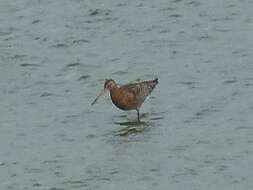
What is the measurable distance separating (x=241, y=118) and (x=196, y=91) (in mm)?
1633

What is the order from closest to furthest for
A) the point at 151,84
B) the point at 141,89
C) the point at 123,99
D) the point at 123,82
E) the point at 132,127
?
the point at 132,127 < the point at 123,99 < the point at 141,89 < the point at 151,84 < the point at 123,82

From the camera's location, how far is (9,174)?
1700 centimetres

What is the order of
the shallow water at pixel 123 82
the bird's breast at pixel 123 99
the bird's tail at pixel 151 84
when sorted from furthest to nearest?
the bird's tail at pixel 151 84, the bird's breast at pixel 123 99, the shallow water at pixel 123 82

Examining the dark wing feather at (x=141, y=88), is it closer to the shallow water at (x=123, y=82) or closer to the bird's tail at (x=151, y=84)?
the bird's tail at (x=151, y=84)

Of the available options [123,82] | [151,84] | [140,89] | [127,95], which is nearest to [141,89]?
[140,89]

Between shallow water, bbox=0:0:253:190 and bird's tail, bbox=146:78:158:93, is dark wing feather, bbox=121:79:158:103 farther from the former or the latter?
shallow water, bbox=0:0:253:190

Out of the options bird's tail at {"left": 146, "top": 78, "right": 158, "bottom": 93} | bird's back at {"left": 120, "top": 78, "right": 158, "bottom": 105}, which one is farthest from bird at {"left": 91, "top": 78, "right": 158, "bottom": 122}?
bird's tail at {"left": 146, "top": 78, "right": 158, "bottom": 93}

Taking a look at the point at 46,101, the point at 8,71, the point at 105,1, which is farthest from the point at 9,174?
the point at 105,1

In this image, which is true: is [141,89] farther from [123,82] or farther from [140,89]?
[123,82]

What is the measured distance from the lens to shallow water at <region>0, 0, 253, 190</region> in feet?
55.7

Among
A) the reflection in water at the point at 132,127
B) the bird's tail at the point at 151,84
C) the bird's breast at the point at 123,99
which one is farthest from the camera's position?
the bird's tail at the point at 151,84

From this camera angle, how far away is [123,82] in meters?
21.3

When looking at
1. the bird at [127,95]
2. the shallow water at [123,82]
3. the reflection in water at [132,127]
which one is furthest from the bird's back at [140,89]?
the reflection in water at [132,127]

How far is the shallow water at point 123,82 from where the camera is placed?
1697 cm
